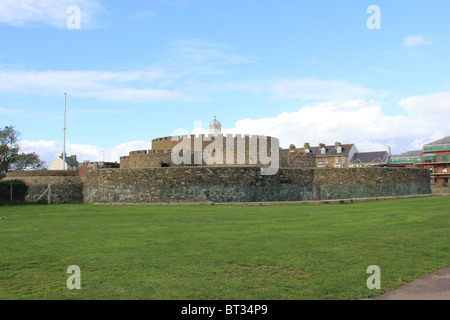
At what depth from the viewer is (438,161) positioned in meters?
69.8

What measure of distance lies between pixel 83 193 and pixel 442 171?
206 feet

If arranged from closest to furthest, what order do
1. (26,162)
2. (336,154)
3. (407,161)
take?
(26,162) → (407,161) → (336,154)

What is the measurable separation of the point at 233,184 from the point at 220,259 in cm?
1850

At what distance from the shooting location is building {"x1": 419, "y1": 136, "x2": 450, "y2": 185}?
69312 mm

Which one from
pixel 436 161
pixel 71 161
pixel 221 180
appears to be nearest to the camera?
pixel 221 180

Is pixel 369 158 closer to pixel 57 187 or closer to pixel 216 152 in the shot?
pixel 216 152

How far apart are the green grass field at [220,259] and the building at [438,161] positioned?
63560 millimetres

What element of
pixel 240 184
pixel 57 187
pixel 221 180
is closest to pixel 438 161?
pixel 240 184

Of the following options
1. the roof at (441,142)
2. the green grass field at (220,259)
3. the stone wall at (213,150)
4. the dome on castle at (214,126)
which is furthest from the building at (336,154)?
the green grass field at (220,259)

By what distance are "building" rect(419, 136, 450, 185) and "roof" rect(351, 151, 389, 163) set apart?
8.35m

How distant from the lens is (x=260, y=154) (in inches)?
1452

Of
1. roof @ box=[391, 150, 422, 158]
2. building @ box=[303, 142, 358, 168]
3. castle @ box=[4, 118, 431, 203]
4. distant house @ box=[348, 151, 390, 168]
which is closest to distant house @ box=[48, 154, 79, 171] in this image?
castle @ box=[4, 118, 431, 203]
